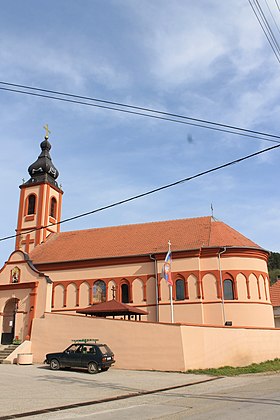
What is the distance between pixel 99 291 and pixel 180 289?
23.1ft

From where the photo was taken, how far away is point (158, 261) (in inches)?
1292

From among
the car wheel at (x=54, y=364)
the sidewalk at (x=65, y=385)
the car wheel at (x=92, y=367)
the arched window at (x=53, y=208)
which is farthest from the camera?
the arched window at (x=53, y=208)

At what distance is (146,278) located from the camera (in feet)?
108

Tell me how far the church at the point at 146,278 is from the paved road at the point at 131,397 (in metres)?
8.38

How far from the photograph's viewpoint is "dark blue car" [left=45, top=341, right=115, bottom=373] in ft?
63.4

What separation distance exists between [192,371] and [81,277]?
652 inches

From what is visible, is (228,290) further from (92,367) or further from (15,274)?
(15,274)

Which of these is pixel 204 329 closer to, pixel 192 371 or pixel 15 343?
pixel 192 371

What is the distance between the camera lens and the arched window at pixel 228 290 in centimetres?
3097

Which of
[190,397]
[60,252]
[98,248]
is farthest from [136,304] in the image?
[190,397]

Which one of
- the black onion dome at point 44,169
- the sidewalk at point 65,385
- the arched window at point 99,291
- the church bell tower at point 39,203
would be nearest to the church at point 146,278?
the arched window at point 99,291

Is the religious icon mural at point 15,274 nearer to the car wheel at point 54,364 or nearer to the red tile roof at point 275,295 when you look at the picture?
the car wheel at point 54,364

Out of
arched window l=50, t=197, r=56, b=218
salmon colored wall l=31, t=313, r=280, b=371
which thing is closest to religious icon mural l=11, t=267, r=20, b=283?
salmon colored wall l=31, t=313, r=280, b=371

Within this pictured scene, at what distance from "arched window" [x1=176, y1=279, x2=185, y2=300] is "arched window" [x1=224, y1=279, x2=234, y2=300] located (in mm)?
3346
